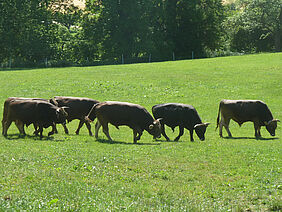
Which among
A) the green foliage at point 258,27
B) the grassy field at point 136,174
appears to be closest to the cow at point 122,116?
the grassy field at point 136,174

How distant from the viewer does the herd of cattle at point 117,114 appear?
808 inches

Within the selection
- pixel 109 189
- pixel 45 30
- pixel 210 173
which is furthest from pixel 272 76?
pixel 45 30

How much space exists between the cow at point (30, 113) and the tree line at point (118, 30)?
54615 millimetres

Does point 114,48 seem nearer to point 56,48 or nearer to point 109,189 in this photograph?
point 56,48

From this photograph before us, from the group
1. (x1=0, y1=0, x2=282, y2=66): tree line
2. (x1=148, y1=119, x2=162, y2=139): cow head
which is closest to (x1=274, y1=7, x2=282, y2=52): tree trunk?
(x1=0, y1=0, x2=282, y2=66): tree line

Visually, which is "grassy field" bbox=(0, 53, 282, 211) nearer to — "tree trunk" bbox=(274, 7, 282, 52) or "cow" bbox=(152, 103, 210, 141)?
"cow" bbox=(152, 103, 210, 141)

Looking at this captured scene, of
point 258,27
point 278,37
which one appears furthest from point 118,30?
point 278,37

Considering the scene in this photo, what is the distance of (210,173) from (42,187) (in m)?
5.30

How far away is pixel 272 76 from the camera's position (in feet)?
151

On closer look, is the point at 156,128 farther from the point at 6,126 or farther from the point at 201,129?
the point at 6,126

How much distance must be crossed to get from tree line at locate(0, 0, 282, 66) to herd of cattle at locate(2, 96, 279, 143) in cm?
5191

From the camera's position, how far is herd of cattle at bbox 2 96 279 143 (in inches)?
808

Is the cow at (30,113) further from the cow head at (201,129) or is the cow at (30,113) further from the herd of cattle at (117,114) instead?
the cow head at (201,129)

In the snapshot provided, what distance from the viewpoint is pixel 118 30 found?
3199 inches
